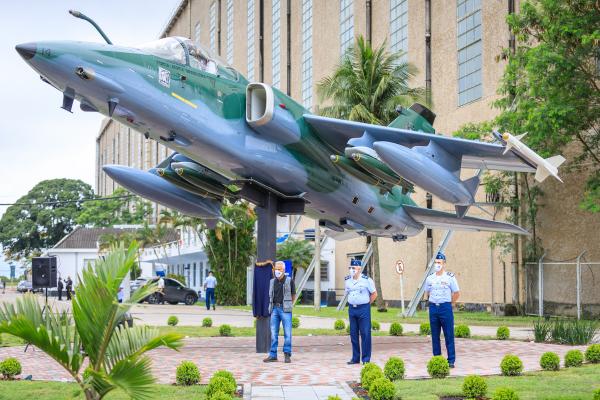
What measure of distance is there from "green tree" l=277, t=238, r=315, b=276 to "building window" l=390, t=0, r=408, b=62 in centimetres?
1679

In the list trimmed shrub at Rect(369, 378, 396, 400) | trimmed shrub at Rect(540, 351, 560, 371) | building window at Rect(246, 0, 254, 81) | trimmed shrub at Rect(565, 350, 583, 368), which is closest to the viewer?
trimmed shrub at Rect(369, 378, 396, 400)

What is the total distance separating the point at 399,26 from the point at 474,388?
3439 cm

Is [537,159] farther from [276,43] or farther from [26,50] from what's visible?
[276,43]

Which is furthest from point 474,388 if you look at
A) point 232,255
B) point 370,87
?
point 232,255

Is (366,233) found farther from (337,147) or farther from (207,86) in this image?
(207,86)

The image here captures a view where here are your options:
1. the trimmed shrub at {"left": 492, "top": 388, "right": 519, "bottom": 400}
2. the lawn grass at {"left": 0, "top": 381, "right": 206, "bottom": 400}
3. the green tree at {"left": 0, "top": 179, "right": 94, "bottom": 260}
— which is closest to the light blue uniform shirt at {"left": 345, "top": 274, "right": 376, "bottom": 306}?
the lawn grass at {"left": 0, "top": 381, "right": 206, "bottom": 400}

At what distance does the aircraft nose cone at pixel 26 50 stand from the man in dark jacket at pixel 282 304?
5913mm

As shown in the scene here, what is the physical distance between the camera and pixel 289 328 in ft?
46.6

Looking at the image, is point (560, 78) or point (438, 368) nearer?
point (438, 368)

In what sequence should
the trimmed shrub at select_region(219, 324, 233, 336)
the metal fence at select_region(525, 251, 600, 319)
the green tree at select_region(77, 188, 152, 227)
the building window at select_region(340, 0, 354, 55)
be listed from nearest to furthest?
1. the trimmed shrub at select_region(219, 324, 233, 336)
2. the metal fence at select_region(525, 251, 600, 319)
3. the building window at select_region(340, 0, 354, 55)
4. the green tree at select_region(77, 188, 152, 227)

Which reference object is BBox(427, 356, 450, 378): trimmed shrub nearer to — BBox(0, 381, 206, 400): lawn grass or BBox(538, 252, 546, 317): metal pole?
BBox(0, 381, 206, 400): lawn grass

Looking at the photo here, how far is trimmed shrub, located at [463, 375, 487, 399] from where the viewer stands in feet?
31.3

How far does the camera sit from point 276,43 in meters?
58.3

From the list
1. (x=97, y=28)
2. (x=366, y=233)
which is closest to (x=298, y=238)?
(x=366, y=233)
